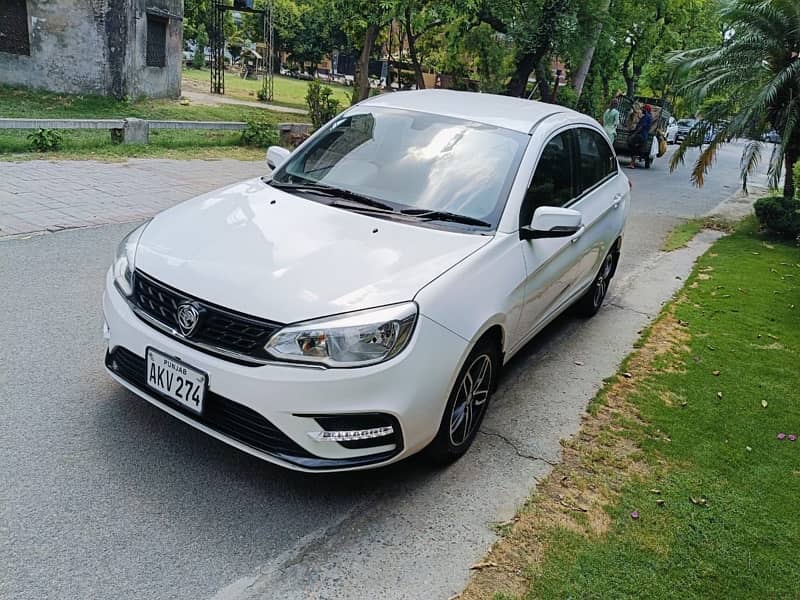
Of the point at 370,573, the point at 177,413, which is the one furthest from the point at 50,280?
the point at 370,573

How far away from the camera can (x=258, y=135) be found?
1377cm

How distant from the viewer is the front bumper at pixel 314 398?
281 centimetres

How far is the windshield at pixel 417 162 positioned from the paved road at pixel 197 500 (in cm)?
138

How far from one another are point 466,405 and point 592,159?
277 cm

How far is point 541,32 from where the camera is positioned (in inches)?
677

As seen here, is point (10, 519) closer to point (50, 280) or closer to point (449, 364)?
point (449, 364)

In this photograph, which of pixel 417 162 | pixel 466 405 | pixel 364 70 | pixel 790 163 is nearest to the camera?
pixel 466 405

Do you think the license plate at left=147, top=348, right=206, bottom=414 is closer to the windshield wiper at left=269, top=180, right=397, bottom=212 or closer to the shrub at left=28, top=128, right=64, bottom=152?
the windshield wiper at left=269, top=180, right=397, bottom=212

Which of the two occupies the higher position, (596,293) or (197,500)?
(596,293)

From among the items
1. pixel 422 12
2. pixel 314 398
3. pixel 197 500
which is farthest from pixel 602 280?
pixel 422 12

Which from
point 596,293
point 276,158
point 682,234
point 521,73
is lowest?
point 682,234

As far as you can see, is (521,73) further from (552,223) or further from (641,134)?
(552,223)

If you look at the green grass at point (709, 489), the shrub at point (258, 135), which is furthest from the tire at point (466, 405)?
the shrub at point (258, 135)

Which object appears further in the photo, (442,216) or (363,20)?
(363,20)
